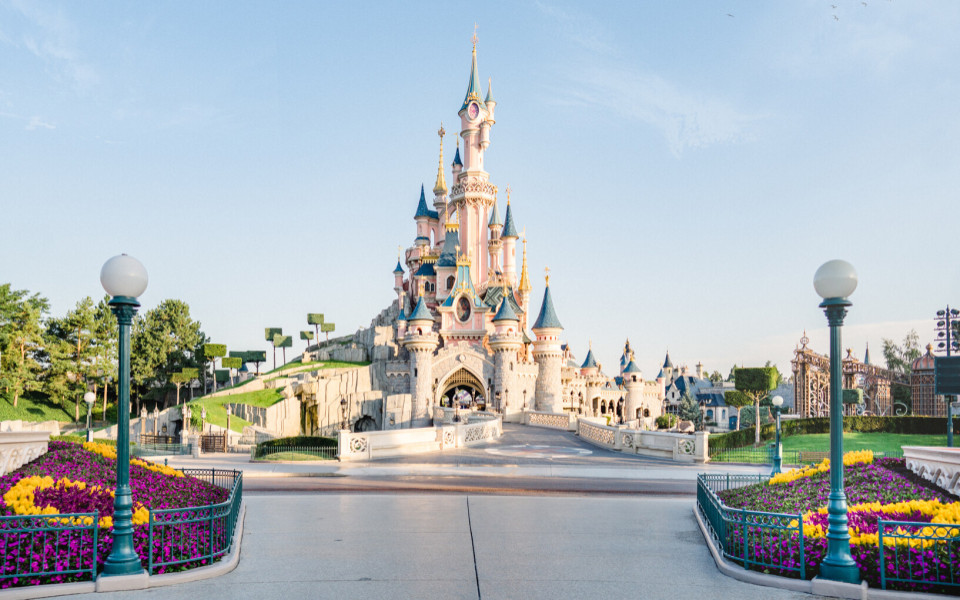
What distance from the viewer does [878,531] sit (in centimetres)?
898

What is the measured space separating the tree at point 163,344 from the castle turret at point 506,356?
39.1 meters

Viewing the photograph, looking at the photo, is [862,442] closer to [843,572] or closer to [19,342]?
[843,572]

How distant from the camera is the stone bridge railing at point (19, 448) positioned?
1133cm

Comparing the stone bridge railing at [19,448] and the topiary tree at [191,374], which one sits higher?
the stone bridge railing at [19,448]

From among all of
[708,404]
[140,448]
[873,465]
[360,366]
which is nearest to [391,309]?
[360,366]

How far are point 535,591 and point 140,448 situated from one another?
93.0 feet

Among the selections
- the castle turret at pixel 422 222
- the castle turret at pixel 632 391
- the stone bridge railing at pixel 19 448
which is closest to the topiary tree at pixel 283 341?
the castle turret at pixel 422 222

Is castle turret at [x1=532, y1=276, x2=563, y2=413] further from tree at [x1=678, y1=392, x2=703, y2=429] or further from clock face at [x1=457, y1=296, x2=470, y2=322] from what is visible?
tree at [x1=678, y1=392, x2=703, y2=429]

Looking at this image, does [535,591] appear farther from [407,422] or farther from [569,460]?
[407,422]

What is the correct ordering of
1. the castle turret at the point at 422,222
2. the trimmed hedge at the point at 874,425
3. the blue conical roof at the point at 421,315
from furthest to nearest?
the castle turret at the point at 422,222, the blue conical roof at the point at 421,315, the trimmed hedge at the point at 874,425

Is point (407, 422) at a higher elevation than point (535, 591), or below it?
below

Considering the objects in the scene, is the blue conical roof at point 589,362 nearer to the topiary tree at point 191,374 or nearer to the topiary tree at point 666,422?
the topiary tree at point 666,422

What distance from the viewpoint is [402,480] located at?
21.9 meters

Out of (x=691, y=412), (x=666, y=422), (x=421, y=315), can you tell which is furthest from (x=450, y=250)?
(x=691, y=412)
